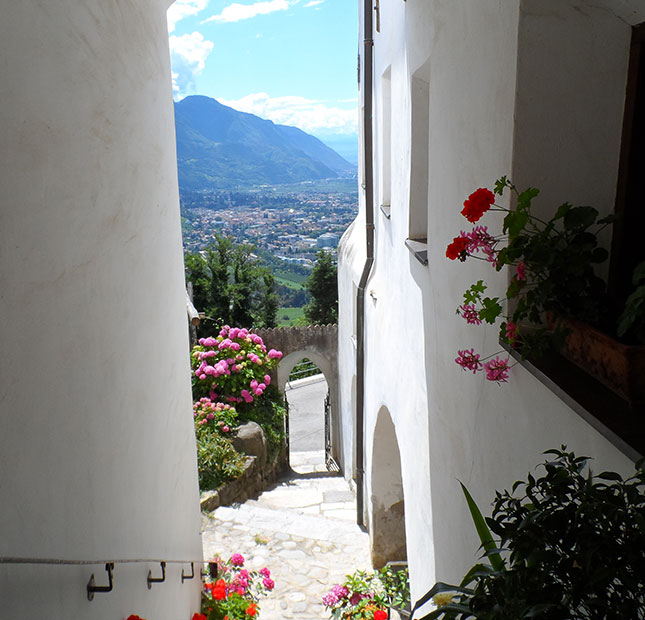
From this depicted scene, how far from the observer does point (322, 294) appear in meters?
23.0

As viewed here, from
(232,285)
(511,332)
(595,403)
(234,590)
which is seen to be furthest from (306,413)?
(595,403)

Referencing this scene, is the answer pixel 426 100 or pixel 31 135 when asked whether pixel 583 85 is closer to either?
pixel 31 135

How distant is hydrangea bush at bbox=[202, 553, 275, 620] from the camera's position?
4.91 m

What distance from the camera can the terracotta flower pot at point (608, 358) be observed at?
150 centimetres

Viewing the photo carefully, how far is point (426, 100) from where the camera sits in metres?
3.91

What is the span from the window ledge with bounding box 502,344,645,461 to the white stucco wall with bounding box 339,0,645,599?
3.4 inches

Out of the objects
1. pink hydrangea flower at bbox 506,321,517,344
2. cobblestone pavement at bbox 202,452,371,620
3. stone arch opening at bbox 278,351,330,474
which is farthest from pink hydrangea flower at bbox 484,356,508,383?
stone arch opening at bbox 278,351,330,474

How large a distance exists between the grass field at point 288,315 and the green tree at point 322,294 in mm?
1191

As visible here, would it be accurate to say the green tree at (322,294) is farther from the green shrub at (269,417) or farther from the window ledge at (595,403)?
the window ledge at (595,403)

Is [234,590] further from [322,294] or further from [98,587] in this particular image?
[322,294]

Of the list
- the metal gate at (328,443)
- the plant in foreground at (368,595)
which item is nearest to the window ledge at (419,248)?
the plant in foreground at (368,595)

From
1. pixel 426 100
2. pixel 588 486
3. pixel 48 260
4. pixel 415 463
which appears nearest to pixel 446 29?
pixel 426 100

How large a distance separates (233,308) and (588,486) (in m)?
19.2

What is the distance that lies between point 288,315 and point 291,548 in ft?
62.9
